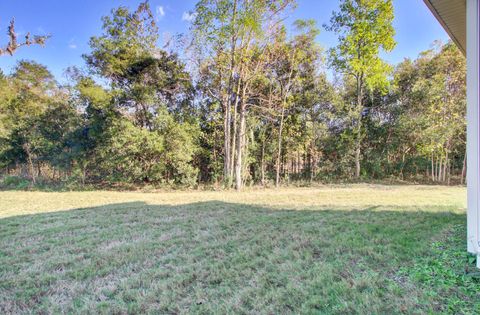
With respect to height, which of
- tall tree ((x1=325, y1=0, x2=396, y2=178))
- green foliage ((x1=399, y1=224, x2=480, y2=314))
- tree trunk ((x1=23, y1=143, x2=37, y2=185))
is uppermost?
tall tree ((x1=325, y1=0, x2=396, y2=178))

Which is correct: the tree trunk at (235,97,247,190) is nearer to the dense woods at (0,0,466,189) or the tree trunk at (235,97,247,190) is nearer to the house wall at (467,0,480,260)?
the dense woods at (0,0,466,189)

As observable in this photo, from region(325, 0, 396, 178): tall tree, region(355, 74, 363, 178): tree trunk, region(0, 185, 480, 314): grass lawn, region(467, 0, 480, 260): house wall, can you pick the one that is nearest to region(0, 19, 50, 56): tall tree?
region(0, 185, 480, 314): grass lawn

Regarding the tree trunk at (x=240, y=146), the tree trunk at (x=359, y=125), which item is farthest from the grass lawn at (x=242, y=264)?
the tree trunk at (x=359, y=125)

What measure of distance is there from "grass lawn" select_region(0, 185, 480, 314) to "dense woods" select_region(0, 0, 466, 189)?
5.16 metres

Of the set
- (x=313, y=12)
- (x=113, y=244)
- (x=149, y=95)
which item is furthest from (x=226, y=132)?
(x=113, y=244)

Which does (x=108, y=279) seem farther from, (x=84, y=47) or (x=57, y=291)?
(x=84, y=47)

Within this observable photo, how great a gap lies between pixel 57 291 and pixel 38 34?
572 centimetres

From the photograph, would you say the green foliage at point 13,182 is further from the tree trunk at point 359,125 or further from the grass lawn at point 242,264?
the tree trunk at point 359,125

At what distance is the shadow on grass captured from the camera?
5.40ft

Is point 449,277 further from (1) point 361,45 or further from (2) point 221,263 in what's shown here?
(1) point 361,45

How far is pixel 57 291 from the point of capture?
1.88 metres

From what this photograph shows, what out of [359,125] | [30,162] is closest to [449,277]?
[359,125]

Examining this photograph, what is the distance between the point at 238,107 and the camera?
926 cm

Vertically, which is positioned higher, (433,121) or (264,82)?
(264,82)
